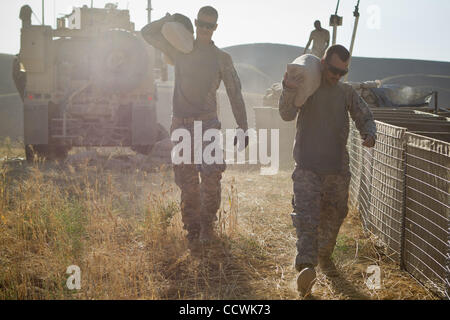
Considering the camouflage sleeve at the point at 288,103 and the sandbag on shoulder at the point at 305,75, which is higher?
the sandbag on shoulder at the point at 305,75

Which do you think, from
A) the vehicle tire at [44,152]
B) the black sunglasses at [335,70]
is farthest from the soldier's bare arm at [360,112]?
the vehicle tire at [44,152]

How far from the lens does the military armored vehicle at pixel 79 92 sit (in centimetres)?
962

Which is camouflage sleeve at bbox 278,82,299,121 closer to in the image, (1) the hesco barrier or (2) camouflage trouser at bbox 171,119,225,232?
(1) the hesco barrier

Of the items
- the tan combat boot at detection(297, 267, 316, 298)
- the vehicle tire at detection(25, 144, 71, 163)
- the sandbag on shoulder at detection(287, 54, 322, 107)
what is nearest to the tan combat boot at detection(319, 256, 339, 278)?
the tan combat boot at detection(297, 267, 316, 298)

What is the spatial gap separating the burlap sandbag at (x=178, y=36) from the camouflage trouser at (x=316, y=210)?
65.1 inches

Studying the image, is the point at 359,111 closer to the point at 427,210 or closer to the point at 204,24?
the point at 427,210

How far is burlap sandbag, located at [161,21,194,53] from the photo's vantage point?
4.50 meters

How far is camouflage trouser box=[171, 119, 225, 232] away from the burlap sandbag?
0.70 m

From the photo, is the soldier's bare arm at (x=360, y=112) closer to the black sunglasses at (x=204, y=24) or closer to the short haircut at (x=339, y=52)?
the short haircut at (x=339, y=52)

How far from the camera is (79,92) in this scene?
992cm

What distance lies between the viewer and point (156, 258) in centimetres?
420

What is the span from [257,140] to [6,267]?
27.0 feet
